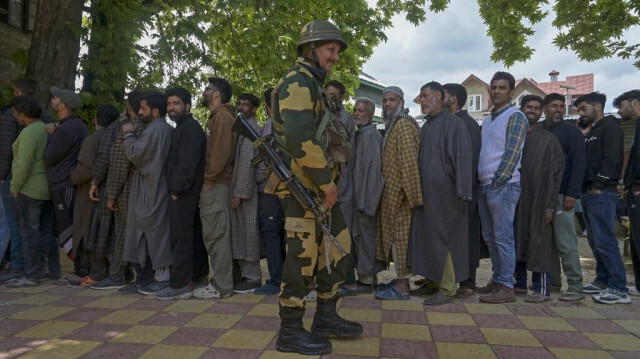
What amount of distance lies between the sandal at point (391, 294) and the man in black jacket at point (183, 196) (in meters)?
1.97

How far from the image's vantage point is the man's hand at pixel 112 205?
202 inches

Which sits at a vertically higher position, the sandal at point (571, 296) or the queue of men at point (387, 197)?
the queue of men at point (387, 197)

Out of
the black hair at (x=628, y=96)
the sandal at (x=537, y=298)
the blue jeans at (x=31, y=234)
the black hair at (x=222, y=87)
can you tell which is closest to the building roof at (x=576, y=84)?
the black hair at (x=628, y=96)

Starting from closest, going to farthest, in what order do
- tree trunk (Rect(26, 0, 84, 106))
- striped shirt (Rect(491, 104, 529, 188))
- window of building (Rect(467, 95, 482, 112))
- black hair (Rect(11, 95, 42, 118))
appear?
striped shirt (Rect(491, 104, 529, 188)) < black hair (Rect(11, 95, 42, 118)) < tree trunk (Rect(26, 0, 84, 106)) < window of building (Rect(467, 95, 482, 112))

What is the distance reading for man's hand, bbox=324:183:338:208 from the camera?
10.7 feet

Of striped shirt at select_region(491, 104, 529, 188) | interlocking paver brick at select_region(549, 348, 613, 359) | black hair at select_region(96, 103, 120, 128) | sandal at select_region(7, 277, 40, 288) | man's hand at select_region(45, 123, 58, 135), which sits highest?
black hair at select_region(96, 103, 120, 128)

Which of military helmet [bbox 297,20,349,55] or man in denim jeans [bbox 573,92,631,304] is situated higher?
military helmet [bbox 297,20,349,55]

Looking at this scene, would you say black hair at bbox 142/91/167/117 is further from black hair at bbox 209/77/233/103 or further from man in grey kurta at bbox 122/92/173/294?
black hair at bbox 209/77/233/103

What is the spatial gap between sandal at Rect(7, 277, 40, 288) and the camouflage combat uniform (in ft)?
11.9

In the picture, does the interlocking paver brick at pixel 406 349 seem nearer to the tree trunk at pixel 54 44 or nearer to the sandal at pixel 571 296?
the sandal at pixel 571 296

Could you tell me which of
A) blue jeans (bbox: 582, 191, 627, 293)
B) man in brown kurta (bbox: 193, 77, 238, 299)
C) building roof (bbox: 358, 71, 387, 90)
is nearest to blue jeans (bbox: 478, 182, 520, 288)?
blue jeans (bbox: 582, 191, 627, 293)

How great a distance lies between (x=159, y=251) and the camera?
493 cm

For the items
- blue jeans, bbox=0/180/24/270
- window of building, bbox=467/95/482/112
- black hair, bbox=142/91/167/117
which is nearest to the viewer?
black hair, bbox=142/91/167/117

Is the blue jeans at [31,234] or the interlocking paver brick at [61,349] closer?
the interlocking paver brick at [61,349]
